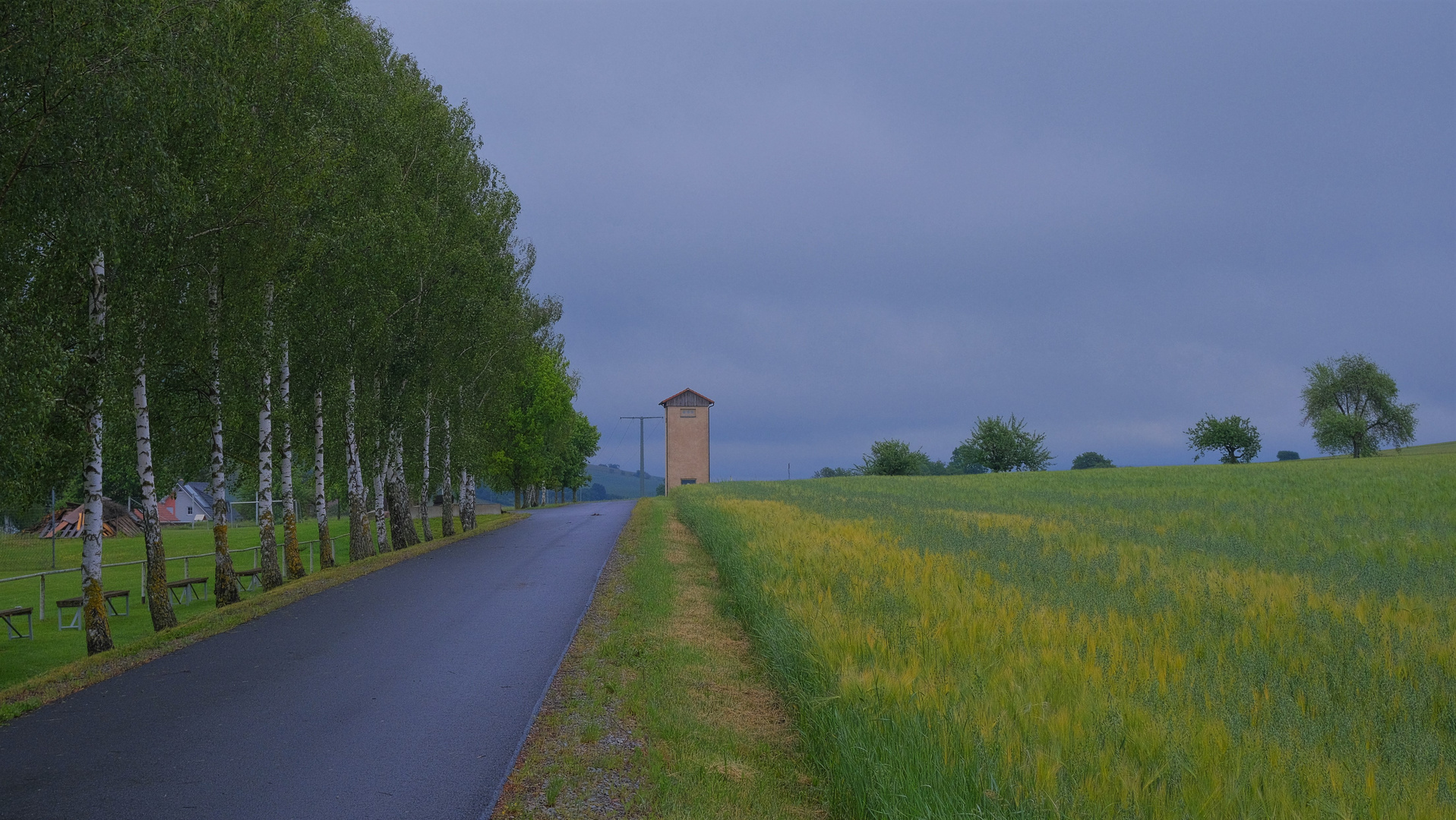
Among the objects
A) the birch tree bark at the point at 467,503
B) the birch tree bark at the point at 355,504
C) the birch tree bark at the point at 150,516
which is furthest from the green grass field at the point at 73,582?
the birch tree bark at the point at 355,504

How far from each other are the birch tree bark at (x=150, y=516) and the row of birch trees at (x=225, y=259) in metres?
0.05

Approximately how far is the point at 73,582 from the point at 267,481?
1673 cm

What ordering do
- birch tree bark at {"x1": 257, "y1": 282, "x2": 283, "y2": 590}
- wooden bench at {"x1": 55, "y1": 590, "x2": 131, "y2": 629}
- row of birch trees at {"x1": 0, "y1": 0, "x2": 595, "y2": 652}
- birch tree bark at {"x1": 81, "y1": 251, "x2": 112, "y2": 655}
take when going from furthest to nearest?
1. wooden bench at {"x1": 55, "y1": 590, "x2": 131, "y2": 629}
2. birch tree bark at {"x1": 257, "y1": 282, "x2": 283, "y2": 590}
3. birch tree bark at {"x1": 81, "y1": 251, "x2": 112, "y2": 655}
4. row of birch trees at {"x1": 0, "y1": 0, "x2": 595, "y2": 652}

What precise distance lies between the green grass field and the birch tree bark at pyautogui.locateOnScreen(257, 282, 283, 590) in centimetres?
172

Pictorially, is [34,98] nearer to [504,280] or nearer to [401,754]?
[401,754]

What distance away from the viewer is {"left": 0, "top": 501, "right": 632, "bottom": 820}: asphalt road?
591 cm

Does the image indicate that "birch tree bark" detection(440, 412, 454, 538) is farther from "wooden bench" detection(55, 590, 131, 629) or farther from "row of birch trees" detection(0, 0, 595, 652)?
"wooden bench" detection(55, 590, 131, 629)

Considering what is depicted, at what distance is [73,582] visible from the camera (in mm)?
29656

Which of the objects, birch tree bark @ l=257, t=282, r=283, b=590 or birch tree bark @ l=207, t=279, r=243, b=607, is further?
birch tree bark @ l=257, t=282, r=283, b=590

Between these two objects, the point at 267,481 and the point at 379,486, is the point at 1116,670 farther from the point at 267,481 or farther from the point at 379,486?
the point at 379,486

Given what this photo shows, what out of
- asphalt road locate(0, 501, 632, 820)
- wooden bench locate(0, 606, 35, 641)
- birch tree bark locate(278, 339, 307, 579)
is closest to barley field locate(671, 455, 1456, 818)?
asphalt road locate(0, 501, 632, 820)

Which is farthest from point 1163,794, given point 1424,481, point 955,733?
point 1424,481

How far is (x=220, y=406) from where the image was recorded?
57.0ft

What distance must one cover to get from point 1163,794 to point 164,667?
11.6 meters
